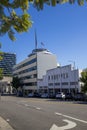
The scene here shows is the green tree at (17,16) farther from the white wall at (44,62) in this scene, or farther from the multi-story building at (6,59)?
the white wall at (44,62)

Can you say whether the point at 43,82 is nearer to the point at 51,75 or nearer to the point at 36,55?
the point at 51,75

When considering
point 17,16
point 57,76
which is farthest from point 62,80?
point 17,16

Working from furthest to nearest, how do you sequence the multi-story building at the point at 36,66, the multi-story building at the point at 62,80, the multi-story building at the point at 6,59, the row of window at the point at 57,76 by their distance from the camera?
the multi-story building at the point at 36,66, the row of window at the point at 57,76, the multi-story building at the point at 62,80, the multi-story building at the point at 6,59

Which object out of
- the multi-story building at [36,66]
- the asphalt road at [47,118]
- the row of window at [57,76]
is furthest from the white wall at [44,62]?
the asphalt road at [47,118]

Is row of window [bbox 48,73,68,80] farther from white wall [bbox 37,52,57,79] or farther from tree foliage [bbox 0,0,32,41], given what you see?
tree foliage [bbox 0,0,32,41]

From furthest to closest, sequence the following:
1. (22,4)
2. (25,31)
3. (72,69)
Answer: (72,69)
(25,31)
(22,4)

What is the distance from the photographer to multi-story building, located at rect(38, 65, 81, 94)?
263 feet

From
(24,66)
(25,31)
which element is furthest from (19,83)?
(25,31)

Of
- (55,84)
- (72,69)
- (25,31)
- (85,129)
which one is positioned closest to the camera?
(25,31)

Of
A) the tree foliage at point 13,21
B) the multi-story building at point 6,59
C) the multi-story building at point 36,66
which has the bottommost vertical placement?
the tree foliage at point 13,21

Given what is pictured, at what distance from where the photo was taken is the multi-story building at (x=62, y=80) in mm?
80312

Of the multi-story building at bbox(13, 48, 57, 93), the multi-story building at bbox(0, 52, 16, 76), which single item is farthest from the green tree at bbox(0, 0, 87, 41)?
the multi-story building at bbox(13, 48, 57, 93)

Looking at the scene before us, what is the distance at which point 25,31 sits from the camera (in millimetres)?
5406

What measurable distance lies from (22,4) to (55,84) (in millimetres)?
88616
